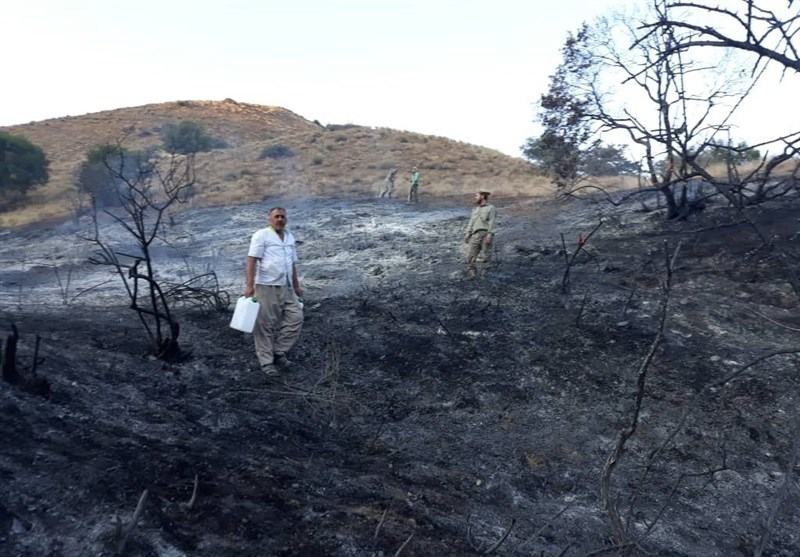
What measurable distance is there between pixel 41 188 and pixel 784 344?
2919 centimetres

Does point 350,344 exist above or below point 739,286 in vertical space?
below

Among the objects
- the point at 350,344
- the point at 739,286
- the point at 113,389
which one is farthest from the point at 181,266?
the point at 739,286

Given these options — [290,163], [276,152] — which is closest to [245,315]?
[290,163]

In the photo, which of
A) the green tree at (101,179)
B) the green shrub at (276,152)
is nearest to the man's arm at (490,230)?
the green tree at (101,179)

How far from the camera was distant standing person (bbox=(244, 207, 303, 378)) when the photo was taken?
5500 mm

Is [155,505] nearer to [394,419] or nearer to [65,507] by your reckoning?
[65,507]

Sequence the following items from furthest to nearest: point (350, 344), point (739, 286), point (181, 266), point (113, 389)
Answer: point (181, 266) → point (739, 286) → point (350, 344) → point (113, 389)

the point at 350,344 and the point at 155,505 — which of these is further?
the point at 350,344

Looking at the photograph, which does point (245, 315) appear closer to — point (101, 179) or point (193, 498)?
point (193, 498)

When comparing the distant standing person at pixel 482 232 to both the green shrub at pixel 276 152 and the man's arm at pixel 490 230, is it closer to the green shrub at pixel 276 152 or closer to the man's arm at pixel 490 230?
the man's arm at pixel 490 230

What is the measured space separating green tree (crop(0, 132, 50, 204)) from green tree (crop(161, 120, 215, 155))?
30.0ft

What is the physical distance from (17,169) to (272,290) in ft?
84.6

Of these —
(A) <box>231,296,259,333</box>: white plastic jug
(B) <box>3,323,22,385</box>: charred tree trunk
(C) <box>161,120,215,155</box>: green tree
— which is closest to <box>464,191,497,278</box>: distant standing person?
(A) <box>231,296,259,333</box>: white plastic jug

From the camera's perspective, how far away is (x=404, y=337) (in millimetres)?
6773
